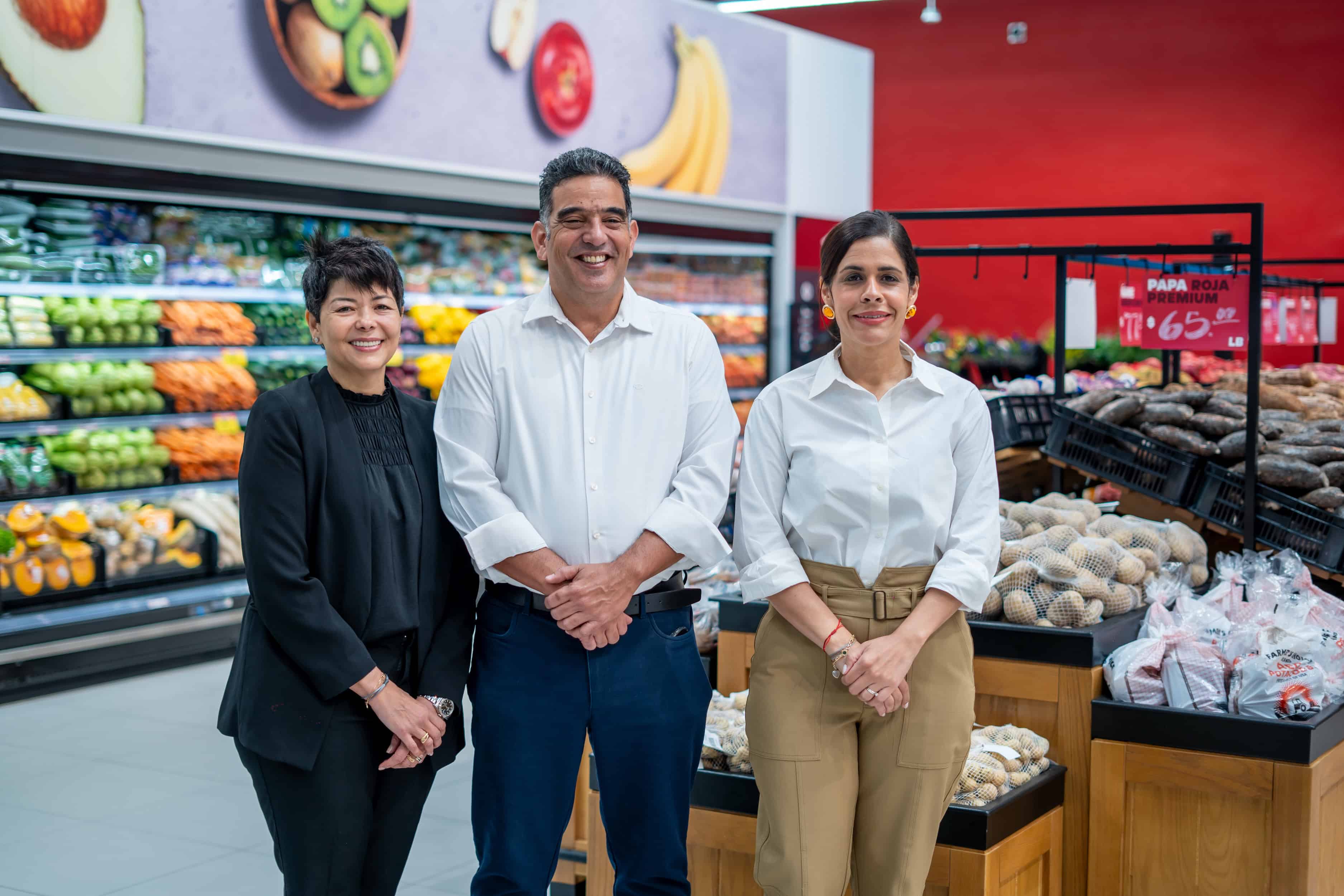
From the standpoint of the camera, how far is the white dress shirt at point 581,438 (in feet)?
6.58

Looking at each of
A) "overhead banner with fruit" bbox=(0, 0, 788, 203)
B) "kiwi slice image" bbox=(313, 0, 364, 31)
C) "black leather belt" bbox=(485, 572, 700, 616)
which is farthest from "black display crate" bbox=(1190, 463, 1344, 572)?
"kiwi slice image" bbox=(313, 0, 364, 31)

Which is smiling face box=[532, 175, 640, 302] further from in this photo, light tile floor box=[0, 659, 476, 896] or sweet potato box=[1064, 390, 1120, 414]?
sweet potato box=[1064, 390, 1120, 414]

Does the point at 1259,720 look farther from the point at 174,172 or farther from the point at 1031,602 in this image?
the point at 174,172

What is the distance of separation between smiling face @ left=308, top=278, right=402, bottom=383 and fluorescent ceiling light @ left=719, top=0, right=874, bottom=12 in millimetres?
9016

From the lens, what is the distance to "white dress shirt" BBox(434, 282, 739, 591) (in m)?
2.01

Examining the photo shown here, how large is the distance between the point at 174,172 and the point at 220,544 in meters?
1.63

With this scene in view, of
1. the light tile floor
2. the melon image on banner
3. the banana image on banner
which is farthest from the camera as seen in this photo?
the banana image on banner

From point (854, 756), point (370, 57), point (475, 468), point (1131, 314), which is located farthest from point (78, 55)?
point (854, 756)

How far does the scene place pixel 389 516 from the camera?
195 cm

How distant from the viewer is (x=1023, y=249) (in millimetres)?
3734

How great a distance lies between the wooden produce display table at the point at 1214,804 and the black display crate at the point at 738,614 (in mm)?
870

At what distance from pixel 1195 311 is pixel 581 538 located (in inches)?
102

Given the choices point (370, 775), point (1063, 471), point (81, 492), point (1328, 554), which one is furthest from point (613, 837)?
point (81, 492)

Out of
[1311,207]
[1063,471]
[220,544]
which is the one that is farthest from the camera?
[1311,207]
